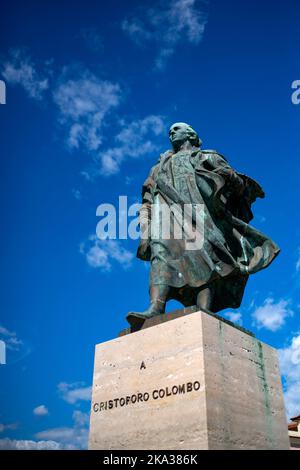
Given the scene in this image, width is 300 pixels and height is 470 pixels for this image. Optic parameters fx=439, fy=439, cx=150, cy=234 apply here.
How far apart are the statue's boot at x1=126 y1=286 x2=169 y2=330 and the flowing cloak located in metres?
0.13

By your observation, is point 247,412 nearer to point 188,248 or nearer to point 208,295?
point 208,295

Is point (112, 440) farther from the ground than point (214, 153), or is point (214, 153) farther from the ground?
point (214, 153)

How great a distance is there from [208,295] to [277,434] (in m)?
1.81

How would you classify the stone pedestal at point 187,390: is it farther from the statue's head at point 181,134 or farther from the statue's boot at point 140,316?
the statue's head at point 181,134

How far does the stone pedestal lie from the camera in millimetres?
4383

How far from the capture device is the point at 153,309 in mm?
5680

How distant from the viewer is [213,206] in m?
6.45

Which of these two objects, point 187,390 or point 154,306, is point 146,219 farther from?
point 187,390

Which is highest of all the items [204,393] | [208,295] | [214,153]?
[214,153]

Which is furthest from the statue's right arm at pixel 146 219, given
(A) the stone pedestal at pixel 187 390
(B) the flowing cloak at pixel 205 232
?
(A) the stone pedestal at pixel 187 390

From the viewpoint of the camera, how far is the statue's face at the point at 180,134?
7281 mm

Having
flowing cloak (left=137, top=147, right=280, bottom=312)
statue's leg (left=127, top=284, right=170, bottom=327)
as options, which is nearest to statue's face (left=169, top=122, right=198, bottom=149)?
flowing cloak (left=137, top=147, right=280, bottom=312)

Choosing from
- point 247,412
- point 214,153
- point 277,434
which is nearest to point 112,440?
point 247,412
